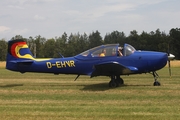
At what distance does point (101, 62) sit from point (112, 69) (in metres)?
0.83

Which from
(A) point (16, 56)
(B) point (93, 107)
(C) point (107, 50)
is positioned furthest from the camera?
(A) point (16, 56)

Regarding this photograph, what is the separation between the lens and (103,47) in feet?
43.0

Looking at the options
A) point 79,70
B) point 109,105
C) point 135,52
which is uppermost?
point 135,52

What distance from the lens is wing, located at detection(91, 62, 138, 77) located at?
12.0 metres

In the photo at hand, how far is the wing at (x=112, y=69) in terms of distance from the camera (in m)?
12.0

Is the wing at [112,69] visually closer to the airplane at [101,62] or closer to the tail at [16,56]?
Answer: the airplane at [101,62]

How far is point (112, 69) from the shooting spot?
12.4 meters

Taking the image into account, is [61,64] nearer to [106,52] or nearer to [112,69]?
[106,52]

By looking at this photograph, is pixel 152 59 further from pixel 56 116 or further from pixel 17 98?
pixel 56 116

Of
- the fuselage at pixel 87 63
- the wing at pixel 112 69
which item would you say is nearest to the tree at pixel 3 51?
the fuselage at pixel 87 63

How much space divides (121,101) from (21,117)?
3552mm

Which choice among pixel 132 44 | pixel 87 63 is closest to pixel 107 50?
pixel 87 63

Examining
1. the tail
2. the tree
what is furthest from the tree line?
the tail

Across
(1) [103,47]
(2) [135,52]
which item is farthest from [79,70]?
(2) [135,52]
